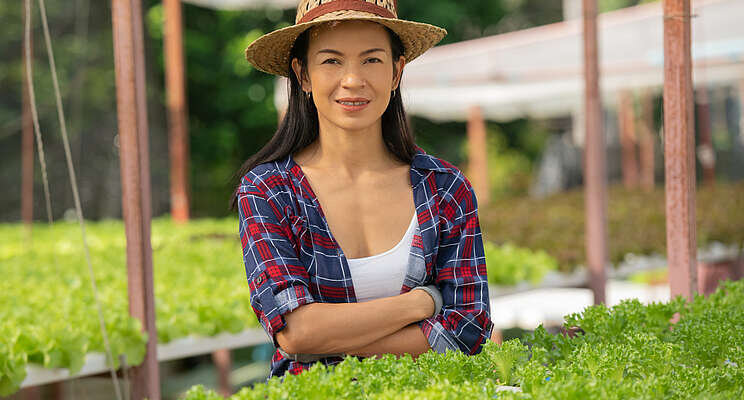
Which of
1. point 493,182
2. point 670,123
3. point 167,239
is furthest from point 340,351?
point 493,182

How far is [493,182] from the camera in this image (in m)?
19.6

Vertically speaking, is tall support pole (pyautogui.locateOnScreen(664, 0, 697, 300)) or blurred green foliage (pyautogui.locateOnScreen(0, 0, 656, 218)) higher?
blurred green foliage (pyautogui.locateOnScreen(0, 0, 656, 218))

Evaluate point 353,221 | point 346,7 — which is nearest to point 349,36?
point 346,7

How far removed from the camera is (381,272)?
176 centimetres

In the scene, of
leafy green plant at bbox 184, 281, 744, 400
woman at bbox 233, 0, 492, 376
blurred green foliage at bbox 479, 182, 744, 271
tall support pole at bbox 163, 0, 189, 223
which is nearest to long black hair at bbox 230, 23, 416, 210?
woman at bbox 233, 0, 492, 376

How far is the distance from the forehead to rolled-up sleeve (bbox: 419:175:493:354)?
0.39 meters

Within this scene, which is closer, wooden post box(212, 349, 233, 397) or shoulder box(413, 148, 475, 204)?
shoulder box(413, 148, 475, 204)

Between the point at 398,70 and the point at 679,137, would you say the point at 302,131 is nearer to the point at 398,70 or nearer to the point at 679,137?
the point at 398,70

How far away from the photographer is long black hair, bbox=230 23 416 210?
6.20 feet

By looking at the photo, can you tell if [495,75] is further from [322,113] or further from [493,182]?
[493,182]

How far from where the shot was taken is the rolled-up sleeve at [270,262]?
64.6 inches

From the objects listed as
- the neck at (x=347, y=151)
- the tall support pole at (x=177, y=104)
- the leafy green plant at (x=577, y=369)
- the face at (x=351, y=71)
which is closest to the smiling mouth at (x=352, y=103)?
the face at (x=351, y=71)

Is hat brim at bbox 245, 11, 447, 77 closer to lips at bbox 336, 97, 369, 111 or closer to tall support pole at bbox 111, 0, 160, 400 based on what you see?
lips at bbox 336, 97, 369, 111

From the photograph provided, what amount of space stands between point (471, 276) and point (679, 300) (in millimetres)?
801
